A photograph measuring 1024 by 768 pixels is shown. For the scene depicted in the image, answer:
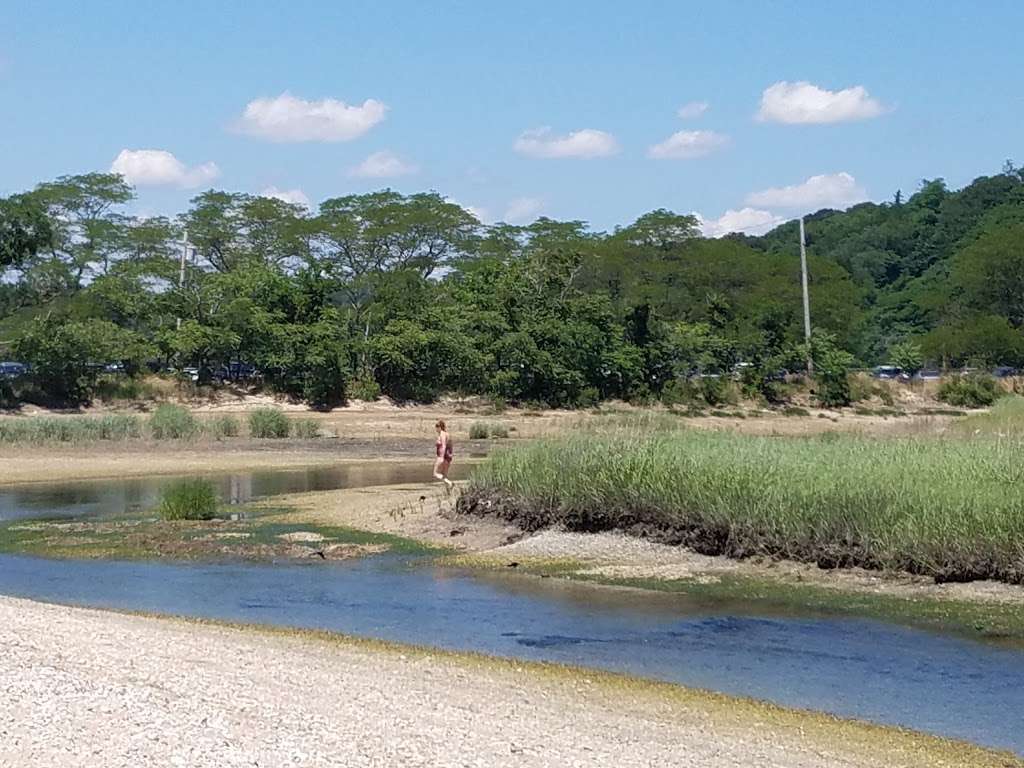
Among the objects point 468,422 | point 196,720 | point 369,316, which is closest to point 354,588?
point 196,720

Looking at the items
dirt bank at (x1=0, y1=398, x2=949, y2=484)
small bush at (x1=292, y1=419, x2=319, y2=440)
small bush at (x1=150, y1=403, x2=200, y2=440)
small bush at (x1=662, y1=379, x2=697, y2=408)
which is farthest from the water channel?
small bush at (x1=662, y1=379, x2=697, y2=408)

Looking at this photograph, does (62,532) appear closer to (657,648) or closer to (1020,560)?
(657,648)

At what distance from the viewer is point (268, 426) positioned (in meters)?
54.8

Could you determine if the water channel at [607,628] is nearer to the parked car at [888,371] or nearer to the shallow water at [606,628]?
the shallow water at [606,628]

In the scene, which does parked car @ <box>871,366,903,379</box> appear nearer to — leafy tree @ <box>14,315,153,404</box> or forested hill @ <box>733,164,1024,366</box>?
forested hill @ <box>733,164,1024,366</box>

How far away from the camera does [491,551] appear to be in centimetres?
2511

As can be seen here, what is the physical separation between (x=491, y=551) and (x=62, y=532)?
9.21 metres

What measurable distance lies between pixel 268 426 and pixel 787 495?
35.8m

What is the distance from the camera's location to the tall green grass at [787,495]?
64.3 ft

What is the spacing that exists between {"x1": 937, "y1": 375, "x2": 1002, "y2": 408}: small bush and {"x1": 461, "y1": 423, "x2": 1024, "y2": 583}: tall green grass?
50.4m

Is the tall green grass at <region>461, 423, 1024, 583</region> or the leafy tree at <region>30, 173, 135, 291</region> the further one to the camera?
the leafy tree at <region>30, 173, 135, 291</region>

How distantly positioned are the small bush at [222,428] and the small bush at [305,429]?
7.12 ft

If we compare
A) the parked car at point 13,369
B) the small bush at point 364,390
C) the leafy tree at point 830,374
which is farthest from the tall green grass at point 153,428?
the leafy tree at point 830,374

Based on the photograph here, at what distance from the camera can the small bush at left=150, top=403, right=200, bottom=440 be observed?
52.1 meters
